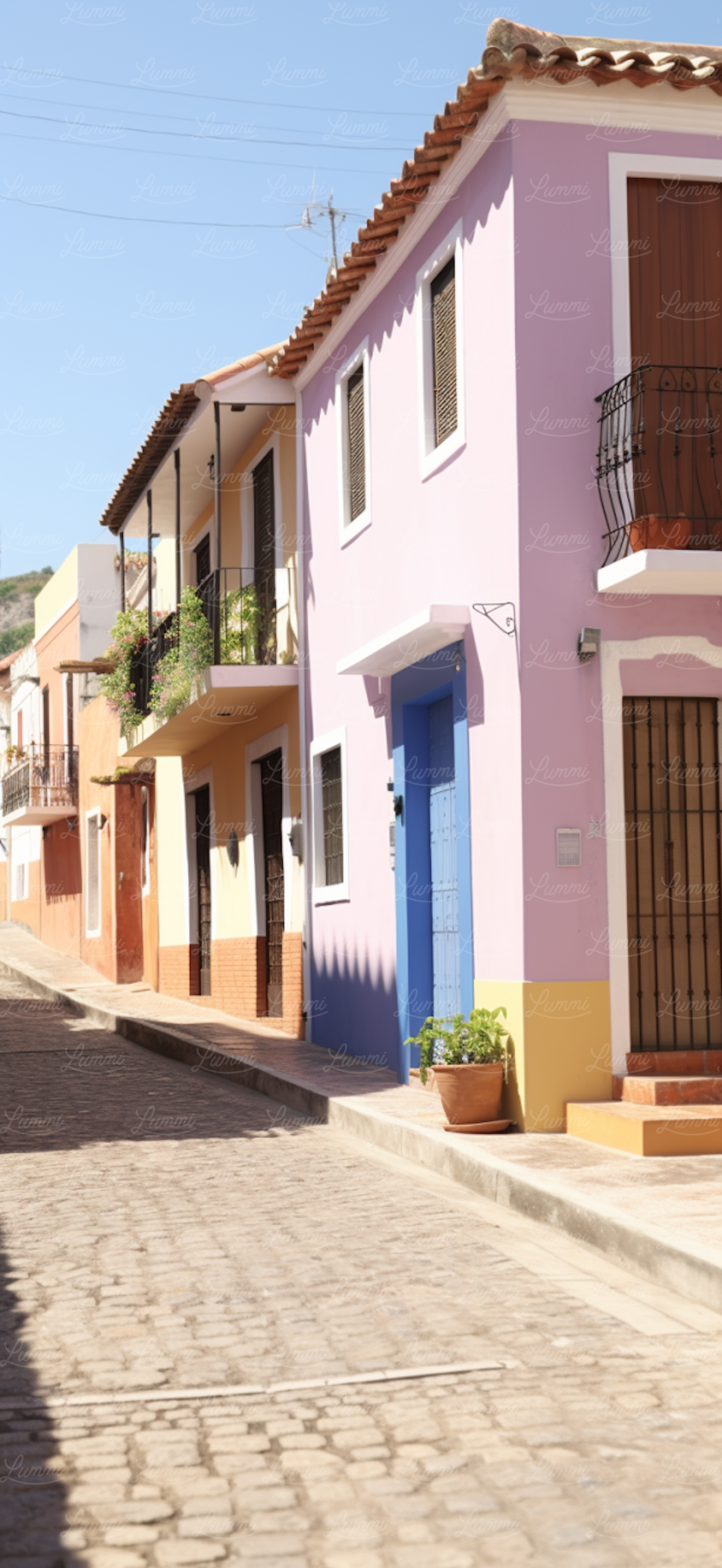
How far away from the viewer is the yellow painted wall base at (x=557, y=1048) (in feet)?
31.0

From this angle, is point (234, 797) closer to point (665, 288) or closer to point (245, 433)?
point (245, 433)

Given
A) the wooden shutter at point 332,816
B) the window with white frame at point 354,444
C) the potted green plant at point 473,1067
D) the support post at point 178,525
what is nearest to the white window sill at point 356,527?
the window with white frame at point 354,444

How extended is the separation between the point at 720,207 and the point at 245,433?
7.54 metres

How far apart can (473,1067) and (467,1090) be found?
147 mm

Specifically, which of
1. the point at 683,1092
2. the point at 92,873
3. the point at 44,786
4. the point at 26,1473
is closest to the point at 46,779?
the point at 44,786

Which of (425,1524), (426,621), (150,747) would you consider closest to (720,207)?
(426,621)

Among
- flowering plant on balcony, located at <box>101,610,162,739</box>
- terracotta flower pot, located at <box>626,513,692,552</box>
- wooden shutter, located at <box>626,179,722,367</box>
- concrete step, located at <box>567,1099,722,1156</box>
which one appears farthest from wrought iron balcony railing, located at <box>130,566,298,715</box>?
concrete step, located at <box>567,1099,722,1156</box>

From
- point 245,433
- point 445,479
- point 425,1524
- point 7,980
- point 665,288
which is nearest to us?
point 425,1524

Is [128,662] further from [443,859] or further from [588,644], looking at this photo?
[588,644]

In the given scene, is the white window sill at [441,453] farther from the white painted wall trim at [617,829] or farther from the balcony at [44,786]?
the balcony at [44,786]

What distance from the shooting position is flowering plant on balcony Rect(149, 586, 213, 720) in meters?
16.0

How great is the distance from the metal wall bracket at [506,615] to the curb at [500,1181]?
3.10 m

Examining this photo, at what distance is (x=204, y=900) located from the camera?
20.5 m

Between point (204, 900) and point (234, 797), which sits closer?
point (234, 797)
